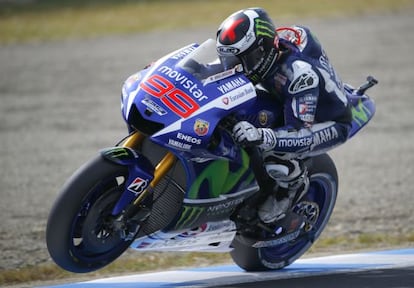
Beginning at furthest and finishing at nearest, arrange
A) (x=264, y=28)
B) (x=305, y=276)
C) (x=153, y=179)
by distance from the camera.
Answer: (x=305, y=276) < (x=264, y=28) < (x=153, y=179)

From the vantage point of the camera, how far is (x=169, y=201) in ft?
18.6

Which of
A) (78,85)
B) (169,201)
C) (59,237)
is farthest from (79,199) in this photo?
(78,85)

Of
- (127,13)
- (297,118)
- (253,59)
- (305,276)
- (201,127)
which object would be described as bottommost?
(127,13)

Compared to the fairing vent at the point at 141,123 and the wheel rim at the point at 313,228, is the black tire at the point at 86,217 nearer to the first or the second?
the fairing vent at the point at 141,123

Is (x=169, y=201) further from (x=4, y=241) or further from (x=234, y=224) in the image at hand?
(x=4, y=241)

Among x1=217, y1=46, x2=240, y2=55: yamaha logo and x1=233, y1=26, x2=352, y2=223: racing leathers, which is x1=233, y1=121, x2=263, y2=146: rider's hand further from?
x1=217, y1=46, x2=240, y2=55: yamaha logo

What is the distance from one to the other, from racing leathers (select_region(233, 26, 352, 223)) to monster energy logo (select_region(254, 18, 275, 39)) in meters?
0.19

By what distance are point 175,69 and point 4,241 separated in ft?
8.93

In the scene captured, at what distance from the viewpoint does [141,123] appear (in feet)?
17.9

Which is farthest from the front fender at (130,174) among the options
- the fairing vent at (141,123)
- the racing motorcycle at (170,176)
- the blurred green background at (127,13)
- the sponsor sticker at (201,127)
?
the blurred green background at (127,13)

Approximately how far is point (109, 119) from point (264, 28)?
7.45 meters

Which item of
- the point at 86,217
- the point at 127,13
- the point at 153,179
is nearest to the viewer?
the point at 86,217

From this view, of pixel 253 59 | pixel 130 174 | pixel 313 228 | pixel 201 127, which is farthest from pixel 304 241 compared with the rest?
pixel 130 174

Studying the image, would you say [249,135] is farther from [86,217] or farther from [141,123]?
[86,217]
